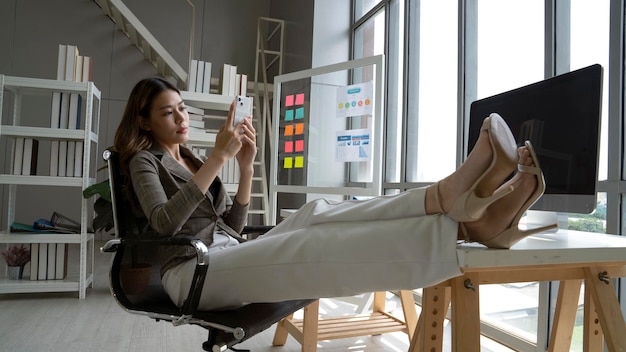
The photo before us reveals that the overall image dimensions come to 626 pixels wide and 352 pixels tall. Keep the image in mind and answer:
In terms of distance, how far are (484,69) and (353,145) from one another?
37.1 inches

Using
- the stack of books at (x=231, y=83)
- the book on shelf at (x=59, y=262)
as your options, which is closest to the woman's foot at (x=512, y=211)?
the book on shelf at (x=59, y=262)

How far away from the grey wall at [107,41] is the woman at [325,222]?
12.6 feet

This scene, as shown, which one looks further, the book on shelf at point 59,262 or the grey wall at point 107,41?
the grey wall at point 107,41

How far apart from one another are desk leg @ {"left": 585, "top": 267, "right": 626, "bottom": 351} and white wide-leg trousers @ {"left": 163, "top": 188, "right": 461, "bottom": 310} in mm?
473

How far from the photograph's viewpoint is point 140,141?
4.75 ft

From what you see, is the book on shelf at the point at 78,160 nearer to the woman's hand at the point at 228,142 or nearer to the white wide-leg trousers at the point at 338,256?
the woman's hand at the point at 228,142

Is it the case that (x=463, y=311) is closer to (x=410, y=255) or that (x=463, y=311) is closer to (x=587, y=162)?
(x=410, y=255)

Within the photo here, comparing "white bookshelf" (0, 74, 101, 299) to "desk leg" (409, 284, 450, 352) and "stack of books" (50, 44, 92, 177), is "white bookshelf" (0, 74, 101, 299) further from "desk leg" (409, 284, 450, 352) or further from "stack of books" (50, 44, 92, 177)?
"desk leg" (409, 284, 450, 352)

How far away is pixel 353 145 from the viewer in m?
3.07

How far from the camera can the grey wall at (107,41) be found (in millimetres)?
5508

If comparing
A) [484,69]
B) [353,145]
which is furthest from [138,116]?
[484,69]

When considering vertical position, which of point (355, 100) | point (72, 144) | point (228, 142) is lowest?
point (228, 142)

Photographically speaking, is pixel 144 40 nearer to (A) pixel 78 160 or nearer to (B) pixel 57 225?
(A) pixel 78 160

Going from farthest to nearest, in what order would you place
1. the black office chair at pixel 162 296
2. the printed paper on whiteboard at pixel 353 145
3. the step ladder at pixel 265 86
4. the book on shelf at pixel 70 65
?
the step ladder at pixel 265 86, the book on shelf at pixel 70 65, the printed paper on whiteboard at pixel 353 145, the black office chair at pixel 162 296
